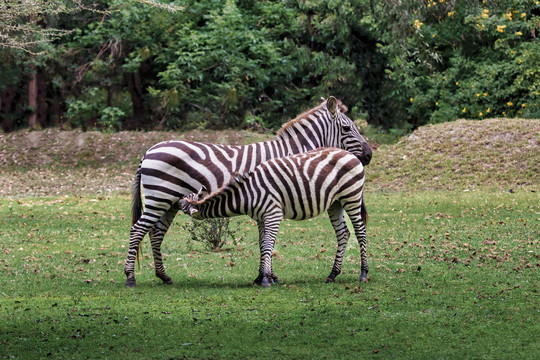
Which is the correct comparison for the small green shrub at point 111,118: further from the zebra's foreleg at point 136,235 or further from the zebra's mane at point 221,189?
the zebra's mane at point 221,189

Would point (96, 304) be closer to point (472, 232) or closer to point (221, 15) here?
point (472, 232)

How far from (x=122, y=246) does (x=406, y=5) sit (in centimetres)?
777

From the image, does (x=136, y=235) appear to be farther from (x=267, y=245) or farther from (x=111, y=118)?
(x=111, y=118)

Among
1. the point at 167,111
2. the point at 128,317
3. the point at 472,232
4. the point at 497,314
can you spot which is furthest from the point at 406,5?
the point at 167,111

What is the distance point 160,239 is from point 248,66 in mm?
19768

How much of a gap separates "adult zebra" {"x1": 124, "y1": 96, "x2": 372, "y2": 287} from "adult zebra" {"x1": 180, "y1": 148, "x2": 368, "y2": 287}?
350 mm

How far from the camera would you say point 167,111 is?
3089 centimetres

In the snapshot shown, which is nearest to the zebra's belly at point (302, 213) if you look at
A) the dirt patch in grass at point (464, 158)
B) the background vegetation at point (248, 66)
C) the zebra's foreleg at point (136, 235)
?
the zebra's foreleg at point (136, 235)

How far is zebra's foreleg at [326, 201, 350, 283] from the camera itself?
34.4ft

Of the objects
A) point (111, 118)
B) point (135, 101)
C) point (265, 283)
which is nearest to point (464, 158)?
point (265, 283)

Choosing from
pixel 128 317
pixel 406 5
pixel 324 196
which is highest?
pixel 406 5

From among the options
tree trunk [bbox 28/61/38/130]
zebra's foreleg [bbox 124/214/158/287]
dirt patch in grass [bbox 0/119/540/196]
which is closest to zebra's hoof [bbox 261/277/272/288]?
zebra's foreleg [bbox 124/214/158/287]

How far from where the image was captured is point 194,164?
1037 cm

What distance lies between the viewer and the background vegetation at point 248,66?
92.0 ft
